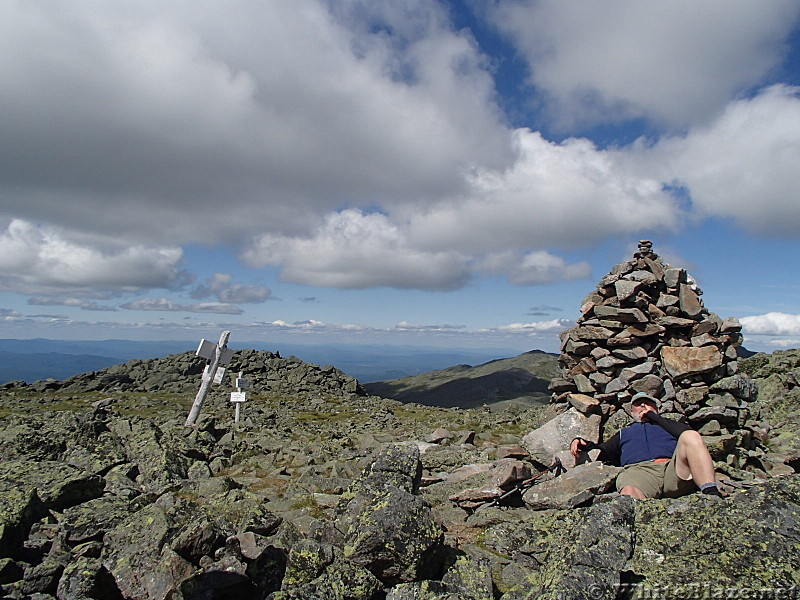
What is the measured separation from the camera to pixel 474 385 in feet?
414

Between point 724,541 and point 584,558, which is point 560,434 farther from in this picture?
point 584,558

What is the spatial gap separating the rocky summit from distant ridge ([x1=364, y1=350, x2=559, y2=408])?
282ft

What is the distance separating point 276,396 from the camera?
4838 cm

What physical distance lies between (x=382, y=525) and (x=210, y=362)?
1651 cm

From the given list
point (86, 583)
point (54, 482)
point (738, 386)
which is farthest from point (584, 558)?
point (738, 386)

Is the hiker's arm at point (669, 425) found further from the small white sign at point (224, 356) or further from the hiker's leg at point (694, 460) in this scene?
the small white sign at point (224, 356)

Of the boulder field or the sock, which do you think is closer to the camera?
the boulder field

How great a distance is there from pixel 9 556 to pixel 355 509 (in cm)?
520

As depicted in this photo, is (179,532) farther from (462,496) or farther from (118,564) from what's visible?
(462,496)

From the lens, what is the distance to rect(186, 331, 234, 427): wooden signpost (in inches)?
→ 762

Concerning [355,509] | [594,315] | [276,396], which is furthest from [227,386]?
[355,509]

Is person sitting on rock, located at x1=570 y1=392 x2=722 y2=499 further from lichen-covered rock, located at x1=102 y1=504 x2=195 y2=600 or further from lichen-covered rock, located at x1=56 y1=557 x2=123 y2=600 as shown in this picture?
lichen-covered rock, located at x1=56 y1=557 x2=123 y2=600

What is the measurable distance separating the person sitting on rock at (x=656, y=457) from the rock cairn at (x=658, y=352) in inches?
146

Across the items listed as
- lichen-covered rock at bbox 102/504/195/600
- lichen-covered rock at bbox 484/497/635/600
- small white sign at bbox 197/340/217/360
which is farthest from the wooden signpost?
lichen-covered rock at bbox 484/497/635/600
